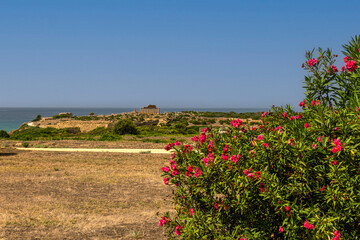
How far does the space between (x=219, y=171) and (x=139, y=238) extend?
16.1 feet

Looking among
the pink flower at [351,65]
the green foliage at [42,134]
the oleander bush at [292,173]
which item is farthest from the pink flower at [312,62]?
the green foliage at [42,134]

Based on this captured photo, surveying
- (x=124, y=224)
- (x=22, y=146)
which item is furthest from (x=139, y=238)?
(x=22, y=146)

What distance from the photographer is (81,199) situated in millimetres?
13039

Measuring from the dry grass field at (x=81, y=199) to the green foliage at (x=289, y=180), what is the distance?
4284 millimetres

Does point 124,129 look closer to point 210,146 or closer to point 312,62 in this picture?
point 210,146

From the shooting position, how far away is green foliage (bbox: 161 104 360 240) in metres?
4.37

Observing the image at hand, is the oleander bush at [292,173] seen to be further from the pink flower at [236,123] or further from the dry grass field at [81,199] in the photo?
the dry grass field at [81,199]

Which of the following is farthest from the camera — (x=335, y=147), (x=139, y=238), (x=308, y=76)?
(x=139, y=238)

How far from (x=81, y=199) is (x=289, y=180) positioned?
10164 millimetres

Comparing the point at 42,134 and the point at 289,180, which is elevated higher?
the point at 289,180

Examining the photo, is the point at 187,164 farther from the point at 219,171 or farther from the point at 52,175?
the point at 52,175

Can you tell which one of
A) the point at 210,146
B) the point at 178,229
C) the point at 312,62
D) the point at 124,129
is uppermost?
the point at 312,62

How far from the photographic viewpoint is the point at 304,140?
15.6ft

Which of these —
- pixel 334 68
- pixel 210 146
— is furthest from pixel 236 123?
pixel 334 68
